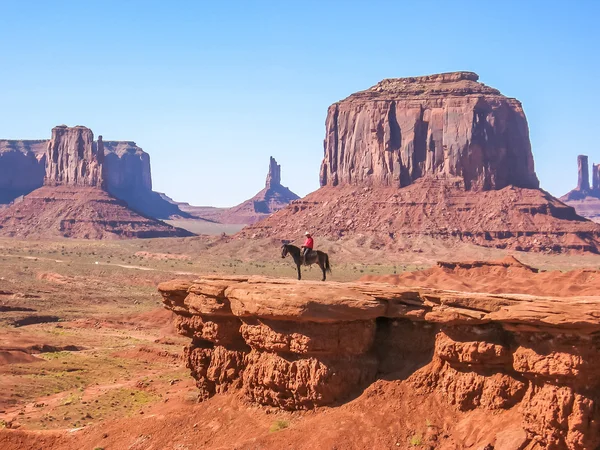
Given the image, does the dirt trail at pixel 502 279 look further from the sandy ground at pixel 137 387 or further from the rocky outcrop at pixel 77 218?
the rocky outcrop at pixel 77 218

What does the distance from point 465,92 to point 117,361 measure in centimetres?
10144

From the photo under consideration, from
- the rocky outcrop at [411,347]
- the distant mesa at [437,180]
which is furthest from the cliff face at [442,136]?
the rocky outcrop at [411,347]

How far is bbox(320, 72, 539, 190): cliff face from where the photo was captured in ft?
421

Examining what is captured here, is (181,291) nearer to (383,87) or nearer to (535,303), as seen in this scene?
(535,303)

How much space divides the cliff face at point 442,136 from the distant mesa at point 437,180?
0.14m

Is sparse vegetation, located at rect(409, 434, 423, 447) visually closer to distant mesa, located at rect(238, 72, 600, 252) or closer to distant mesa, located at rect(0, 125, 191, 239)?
distant mesa, located at rect(238, 72, 600, 252)

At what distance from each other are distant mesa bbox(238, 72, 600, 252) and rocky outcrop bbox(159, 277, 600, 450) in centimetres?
9554

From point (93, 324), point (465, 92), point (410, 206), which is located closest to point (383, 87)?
point (465, 92)

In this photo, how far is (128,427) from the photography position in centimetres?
2250

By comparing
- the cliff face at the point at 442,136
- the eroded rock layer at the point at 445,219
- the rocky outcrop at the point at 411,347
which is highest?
the cliff face at the point at 442,136

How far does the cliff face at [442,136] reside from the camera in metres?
128

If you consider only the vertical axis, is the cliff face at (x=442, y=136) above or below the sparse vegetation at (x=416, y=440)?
above

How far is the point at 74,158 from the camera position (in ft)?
614

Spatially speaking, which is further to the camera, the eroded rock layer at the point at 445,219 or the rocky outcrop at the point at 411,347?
the eroded rock layer at the point at 445,219
